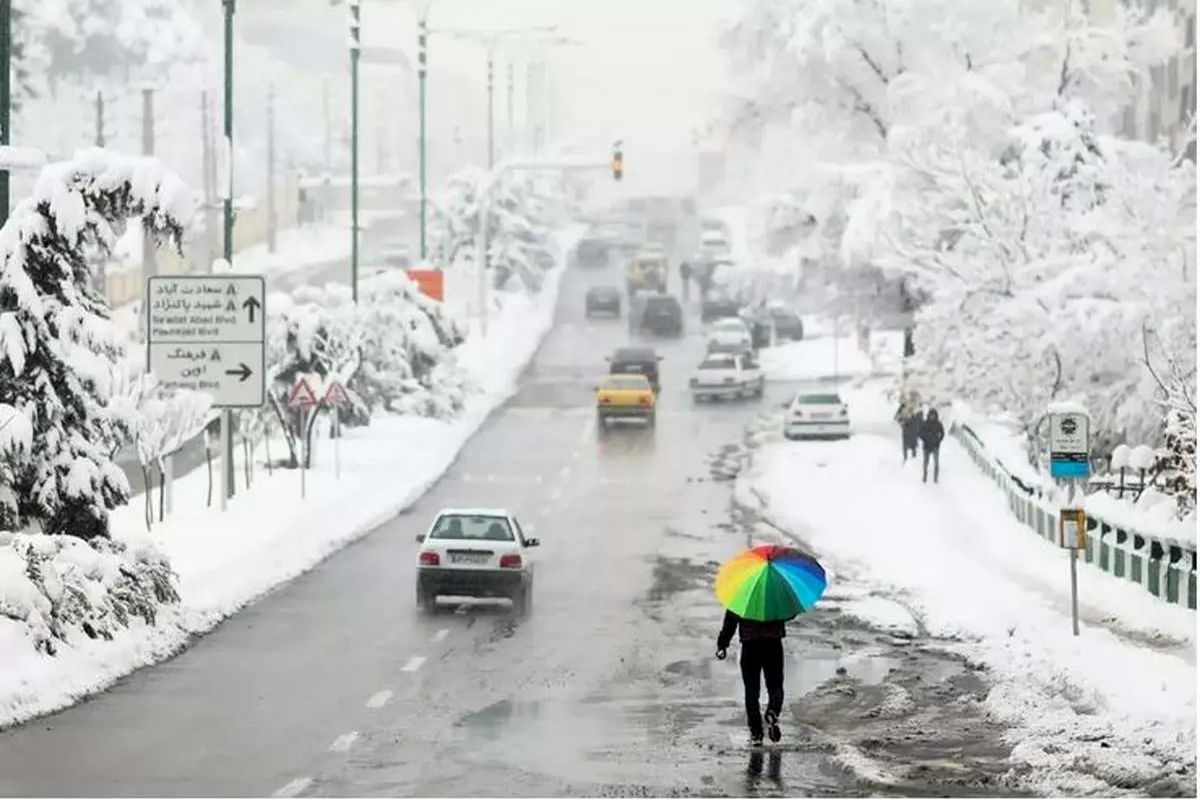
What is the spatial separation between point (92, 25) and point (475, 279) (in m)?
50.7

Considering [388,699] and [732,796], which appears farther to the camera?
[388,699]

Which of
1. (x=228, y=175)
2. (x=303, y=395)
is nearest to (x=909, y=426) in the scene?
(x=303, y=395)

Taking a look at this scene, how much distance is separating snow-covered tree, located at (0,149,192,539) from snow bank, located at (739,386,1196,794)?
981cm

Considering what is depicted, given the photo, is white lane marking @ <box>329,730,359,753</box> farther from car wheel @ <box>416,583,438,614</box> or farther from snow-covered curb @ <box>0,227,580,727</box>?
car wheel @ <box>416,583,438,614</box>

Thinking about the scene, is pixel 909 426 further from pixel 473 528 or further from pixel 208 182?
Answer: pixel 208 182

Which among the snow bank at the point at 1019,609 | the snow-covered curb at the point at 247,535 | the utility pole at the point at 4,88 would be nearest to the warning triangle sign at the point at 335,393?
the snow-covered curb at the point at 247,535

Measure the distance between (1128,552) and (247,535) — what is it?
13.3 metres

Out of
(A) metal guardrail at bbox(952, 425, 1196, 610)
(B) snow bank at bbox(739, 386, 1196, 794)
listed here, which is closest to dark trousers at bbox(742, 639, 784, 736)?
(B) snow bank at bbox(739, 386, 1196, 794)

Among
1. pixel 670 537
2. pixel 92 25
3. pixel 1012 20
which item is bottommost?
pixel 670 537

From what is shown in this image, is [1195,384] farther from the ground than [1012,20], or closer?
closer

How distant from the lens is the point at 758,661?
Result: 2016 cm

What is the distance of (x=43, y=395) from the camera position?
26844mm

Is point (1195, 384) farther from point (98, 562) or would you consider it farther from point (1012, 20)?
point (1012, 20)

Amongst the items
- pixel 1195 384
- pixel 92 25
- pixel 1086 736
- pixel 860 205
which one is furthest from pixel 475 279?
pixel 1086 736
